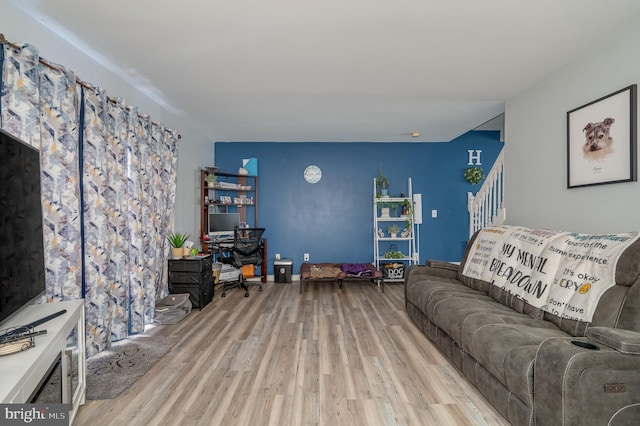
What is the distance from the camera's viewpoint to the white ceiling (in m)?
1.89

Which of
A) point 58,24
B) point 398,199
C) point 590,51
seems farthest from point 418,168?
Answer: point 58,24

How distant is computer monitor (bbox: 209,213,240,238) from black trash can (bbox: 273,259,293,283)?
93 centimetres

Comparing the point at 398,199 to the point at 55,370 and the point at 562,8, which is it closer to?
the point at 562,8

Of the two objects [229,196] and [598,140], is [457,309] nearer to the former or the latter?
[598,140]

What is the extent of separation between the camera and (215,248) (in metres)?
4.77

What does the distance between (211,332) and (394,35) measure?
3082 mm

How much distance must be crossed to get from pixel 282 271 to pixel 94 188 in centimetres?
320

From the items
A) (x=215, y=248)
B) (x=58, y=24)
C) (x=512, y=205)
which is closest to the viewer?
(x=58, y=24)

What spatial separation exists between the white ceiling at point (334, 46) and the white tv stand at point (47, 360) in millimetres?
1839

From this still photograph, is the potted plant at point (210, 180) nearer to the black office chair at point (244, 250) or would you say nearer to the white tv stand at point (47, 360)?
the black office chair at point (244, 250)

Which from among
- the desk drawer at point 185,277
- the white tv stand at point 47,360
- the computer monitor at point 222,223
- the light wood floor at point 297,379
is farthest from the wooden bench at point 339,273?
the white tv stand at point 47,360

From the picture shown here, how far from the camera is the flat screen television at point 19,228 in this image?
4.45ft

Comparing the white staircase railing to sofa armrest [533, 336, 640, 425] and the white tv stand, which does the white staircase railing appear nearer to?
sofa armrest [533, 336, 640, 425]

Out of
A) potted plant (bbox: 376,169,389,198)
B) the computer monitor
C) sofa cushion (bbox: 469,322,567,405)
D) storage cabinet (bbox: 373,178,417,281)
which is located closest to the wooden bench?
storage cabinet (bbox: 373,178,417,281)
